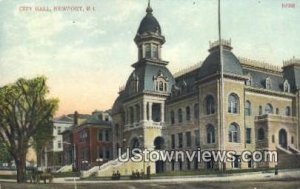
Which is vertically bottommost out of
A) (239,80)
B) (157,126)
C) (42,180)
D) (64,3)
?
(42,180)

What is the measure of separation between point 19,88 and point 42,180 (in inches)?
140

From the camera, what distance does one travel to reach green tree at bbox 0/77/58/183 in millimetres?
18500

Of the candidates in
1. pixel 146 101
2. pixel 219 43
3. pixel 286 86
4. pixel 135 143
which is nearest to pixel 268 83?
pixel 286 86

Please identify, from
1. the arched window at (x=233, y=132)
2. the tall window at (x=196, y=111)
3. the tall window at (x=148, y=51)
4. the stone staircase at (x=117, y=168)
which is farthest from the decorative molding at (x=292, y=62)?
the tall window at (x=148, y=51)

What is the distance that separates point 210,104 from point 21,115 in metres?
7.84

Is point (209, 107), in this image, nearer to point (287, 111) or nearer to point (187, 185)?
point (287, 111)

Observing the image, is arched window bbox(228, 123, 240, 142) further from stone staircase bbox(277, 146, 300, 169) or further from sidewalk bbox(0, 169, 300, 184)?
sidewalk bbox(0, 169, 300, 184)

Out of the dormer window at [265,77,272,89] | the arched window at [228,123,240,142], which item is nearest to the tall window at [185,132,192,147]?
the arched window at [228,123,240,142]

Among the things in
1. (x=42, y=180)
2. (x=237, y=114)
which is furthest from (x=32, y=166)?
(x=237, y=114)

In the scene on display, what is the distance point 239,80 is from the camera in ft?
78.5

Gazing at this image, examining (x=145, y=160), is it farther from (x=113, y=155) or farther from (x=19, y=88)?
(x=19, y=88)

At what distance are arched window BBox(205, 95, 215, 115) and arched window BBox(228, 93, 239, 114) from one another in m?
0.63

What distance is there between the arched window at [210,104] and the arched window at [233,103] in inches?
24.7
